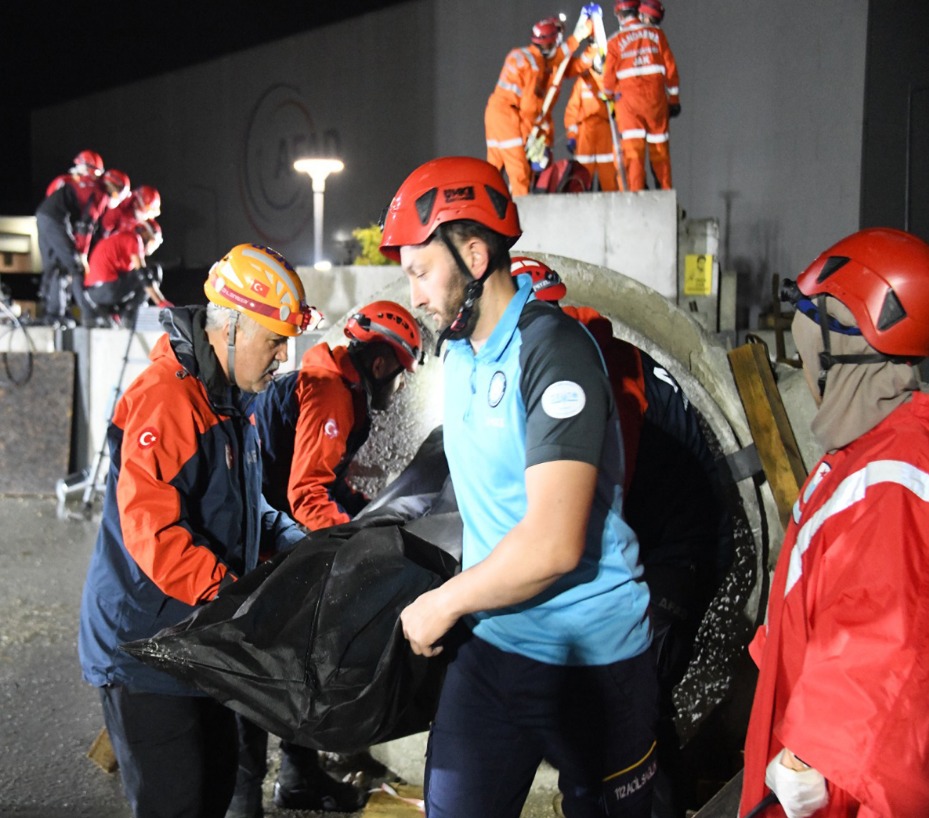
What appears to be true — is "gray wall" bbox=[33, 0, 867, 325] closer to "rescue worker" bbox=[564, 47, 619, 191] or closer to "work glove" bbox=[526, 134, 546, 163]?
"rescue worker" bbox=[564, 47, 619, 191]

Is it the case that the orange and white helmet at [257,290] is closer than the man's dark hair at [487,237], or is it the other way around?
the man's dark hair at [487,237]

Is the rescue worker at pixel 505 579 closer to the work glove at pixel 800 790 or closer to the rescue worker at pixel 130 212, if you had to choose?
the work glove at pixel 800 790

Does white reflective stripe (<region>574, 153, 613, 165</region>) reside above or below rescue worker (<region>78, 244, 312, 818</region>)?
above

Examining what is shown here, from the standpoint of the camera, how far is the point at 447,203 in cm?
198

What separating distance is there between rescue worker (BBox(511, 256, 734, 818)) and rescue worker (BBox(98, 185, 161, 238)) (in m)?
10.5

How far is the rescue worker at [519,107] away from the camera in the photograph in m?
8.16

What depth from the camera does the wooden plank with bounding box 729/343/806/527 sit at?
388 centimetres

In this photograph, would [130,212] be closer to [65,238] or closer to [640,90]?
[65,238]

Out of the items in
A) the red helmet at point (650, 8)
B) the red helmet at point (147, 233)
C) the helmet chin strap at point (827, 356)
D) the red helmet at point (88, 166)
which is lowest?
the helmet chin strap at point (827, 356)

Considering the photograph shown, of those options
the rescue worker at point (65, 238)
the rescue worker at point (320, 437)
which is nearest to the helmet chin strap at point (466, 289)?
the rescue worker at point (320, 437)

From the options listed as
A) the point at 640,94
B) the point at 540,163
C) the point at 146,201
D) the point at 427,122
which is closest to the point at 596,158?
the point at 540,163

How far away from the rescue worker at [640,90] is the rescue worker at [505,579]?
6.39m

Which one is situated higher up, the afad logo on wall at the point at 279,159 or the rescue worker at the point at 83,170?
the afad logo on wall at the point at 279,159

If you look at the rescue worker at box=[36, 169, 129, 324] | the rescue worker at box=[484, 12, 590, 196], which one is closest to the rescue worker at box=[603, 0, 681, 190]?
the rescue worker at box=[484, 12, 590, 196]
